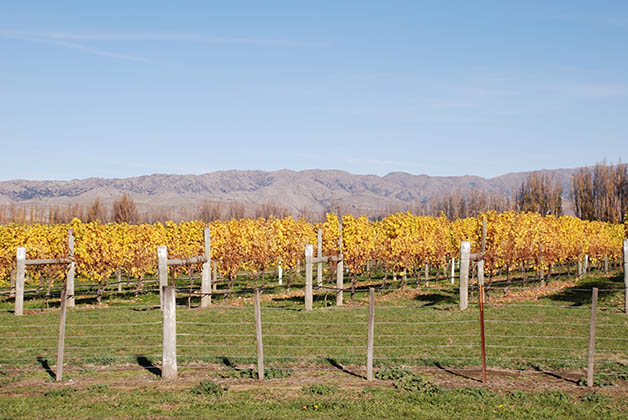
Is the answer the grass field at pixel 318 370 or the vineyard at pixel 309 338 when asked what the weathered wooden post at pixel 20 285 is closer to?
the vineyard at pixel 309 338

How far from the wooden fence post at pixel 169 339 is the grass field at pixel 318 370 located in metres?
0.23

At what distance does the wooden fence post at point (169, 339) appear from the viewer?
11.3m

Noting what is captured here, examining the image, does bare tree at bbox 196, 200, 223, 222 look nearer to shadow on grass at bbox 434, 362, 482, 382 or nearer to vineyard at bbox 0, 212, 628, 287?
vineyard at bbox 0, 212, 628, 287

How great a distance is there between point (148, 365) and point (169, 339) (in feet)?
5.27

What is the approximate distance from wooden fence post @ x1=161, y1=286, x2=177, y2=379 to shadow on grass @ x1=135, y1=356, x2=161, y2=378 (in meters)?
0.46

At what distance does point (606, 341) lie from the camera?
15.4 m

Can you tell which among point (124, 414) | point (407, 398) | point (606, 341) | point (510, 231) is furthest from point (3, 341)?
point (510, 231)

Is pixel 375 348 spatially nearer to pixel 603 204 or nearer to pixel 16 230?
pixel 16 230

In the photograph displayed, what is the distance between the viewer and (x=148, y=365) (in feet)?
41.2

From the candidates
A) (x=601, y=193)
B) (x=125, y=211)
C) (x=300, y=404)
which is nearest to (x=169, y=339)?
(x=300, y=404)

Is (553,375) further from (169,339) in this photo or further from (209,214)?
(209,214)

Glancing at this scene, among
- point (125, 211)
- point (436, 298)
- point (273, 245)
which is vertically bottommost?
point (436, 298)

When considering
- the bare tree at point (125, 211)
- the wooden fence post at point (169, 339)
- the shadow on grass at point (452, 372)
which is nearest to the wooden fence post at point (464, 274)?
the shadow on grass at point (452, 372)

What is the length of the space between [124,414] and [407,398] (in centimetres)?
460
